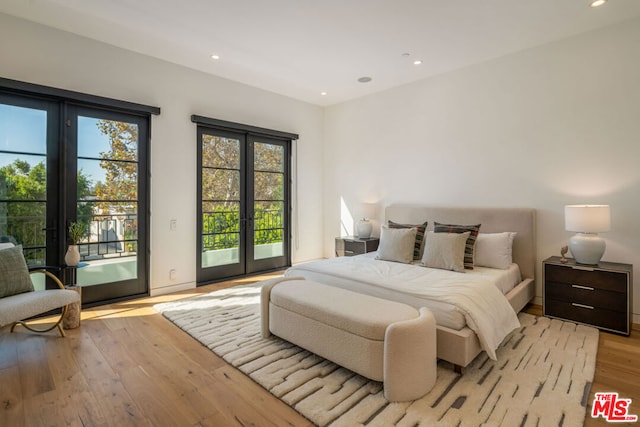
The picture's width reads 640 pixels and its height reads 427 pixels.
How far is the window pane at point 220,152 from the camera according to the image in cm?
482

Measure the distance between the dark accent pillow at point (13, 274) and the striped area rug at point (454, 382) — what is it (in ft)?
4.58

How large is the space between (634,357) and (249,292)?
390cm

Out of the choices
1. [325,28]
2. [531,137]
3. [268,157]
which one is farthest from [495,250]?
[268,157]

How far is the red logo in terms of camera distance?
1901 millimetres

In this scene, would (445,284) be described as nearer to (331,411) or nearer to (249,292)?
(331,411)

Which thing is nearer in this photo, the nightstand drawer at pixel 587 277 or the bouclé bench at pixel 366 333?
the bouclé bench at pixel 366 333

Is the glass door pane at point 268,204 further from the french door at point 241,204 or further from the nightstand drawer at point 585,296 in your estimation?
the nightstand drawer at point 585,296

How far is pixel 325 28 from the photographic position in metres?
3.42

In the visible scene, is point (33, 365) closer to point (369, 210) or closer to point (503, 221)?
point (369, 210)

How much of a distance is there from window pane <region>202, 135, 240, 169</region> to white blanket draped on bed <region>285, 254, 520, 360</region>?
2253 mm

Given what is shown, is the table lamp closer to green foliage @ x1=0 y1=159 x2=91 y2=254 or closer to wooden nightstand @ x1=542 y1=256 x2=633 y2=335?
wooden nightstand @ x1=542 y1=256 x2=633 y2=335

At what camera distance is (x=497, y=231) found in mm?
4004

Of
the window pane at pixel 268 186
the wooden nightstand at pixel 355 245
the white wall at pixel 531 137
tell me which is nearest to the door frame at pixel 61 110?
the window pane at pixel 268 186

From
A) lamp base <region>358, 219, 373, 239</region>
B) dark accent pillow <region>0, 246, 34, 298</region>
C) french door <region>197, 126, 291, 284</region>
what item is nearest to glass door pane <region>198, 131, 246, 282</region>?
french door <region>197, 126, 291, 284</region>
